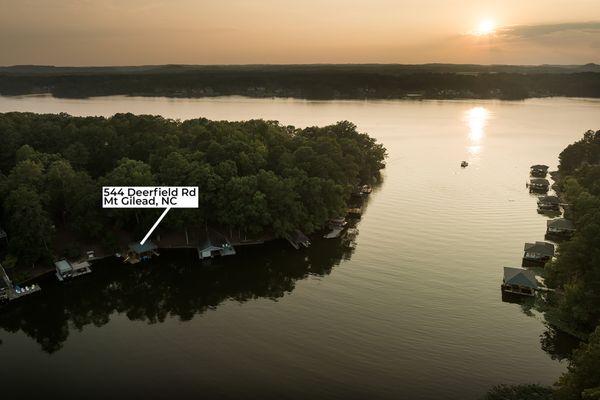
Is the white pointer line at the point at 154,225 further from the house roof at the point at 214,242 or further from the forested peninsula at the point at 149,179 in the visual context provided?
the house roof at the point at 214,242

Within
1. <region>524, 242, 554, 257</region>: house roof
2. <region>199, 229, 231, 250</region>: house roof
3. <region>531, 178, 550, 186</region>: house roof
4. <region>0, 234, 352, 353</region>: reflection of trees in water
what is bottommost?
<region>0, 234, 352, 353</region>: reflection of trees in water

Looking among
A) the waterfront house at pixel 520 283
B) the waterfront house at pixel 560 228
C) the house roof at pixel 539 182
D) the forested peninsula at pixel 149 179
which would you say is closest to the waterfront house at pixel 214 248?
the forested peninsula at pixel 149 179

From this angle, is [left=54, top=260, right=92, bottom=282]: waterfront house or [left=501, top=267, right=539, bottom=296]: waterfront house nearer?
[left=501, top=267, right=539, bottom=296]: waterfront house

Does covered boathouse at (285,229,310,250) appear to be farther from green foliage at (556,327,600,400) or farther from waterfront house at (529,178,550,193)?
waterfront house at (529,178,550,193)

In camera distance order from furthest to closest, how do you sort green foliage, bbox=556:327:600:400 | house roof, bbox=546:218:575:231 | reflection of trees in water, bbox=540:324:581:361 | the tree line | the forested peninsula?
house roof, bbox=546:218:575:231 < the forested peninsula < reflection of trees in water, bbox=540:324:581:361 < the tree line < green foliage, bbox=556:327:600:400

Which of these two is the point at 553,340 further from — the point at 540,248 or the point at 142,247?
the point at 142,247

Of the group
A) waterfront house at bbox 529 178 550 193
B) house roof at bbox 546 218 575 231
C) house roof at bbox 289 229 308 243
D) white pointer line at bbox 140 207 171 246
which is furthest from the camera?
waterfront house at bbox 529 178 550 193

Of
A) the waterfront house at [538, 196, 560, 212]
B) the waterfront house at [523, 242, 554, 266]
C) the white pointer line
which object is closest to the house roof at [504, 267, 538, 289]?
the waterfront house at [523, 242, 554, 266]

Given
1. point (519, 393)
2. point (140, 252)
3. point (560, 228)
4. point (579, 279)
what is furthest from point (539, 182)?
point (140, 252)
